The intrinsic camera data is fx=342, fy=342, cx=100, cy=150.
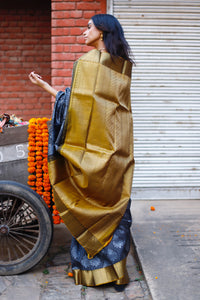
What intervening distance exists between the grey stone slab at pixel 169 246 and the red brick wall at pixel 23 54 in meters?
2.66

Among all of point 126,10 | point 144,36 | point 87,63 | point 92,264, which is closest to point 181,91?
point 144,36

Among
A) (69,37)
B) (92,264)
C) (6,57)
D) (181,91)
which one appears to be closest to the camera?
(92,264)

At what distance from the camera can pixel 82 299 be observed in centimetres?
246

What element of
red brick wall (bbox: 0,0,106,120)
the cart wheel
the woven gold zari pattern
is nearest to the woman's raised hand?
the cart wheel

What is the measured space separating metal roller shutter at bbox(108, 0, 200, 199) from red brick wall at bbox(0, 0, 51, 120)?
1831 mm

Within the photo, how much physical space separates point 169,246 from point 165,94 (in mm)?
2329

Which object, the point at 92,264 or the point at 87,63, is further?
the point at 92,264

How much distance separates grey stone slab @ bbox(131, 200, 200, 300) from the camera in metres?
2.49

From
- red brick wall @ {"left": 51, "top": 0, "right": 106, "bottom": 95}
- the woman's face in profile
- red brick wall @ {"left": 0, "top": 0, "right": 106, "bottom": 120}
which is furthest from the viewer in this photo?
red brick wall @ {"left": 0, "top": 0, "right": 106, "bottom": 120}

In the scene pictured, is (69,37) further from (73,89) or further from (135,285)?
(135,285)

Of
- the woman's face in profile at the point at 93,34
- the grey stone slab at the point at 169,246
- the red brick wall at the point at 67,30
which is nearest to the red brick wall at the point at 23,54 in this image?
the red brick wall at the point at 67,30

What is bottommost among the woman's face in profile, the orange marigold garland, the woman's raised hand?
the orange marigold garland

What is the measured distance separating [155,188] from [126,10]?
2.47 metres

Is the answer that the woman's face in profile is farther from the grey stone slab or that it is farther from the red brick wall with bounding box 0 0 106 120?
the red brick wall with bounding box 0 0 106 120
